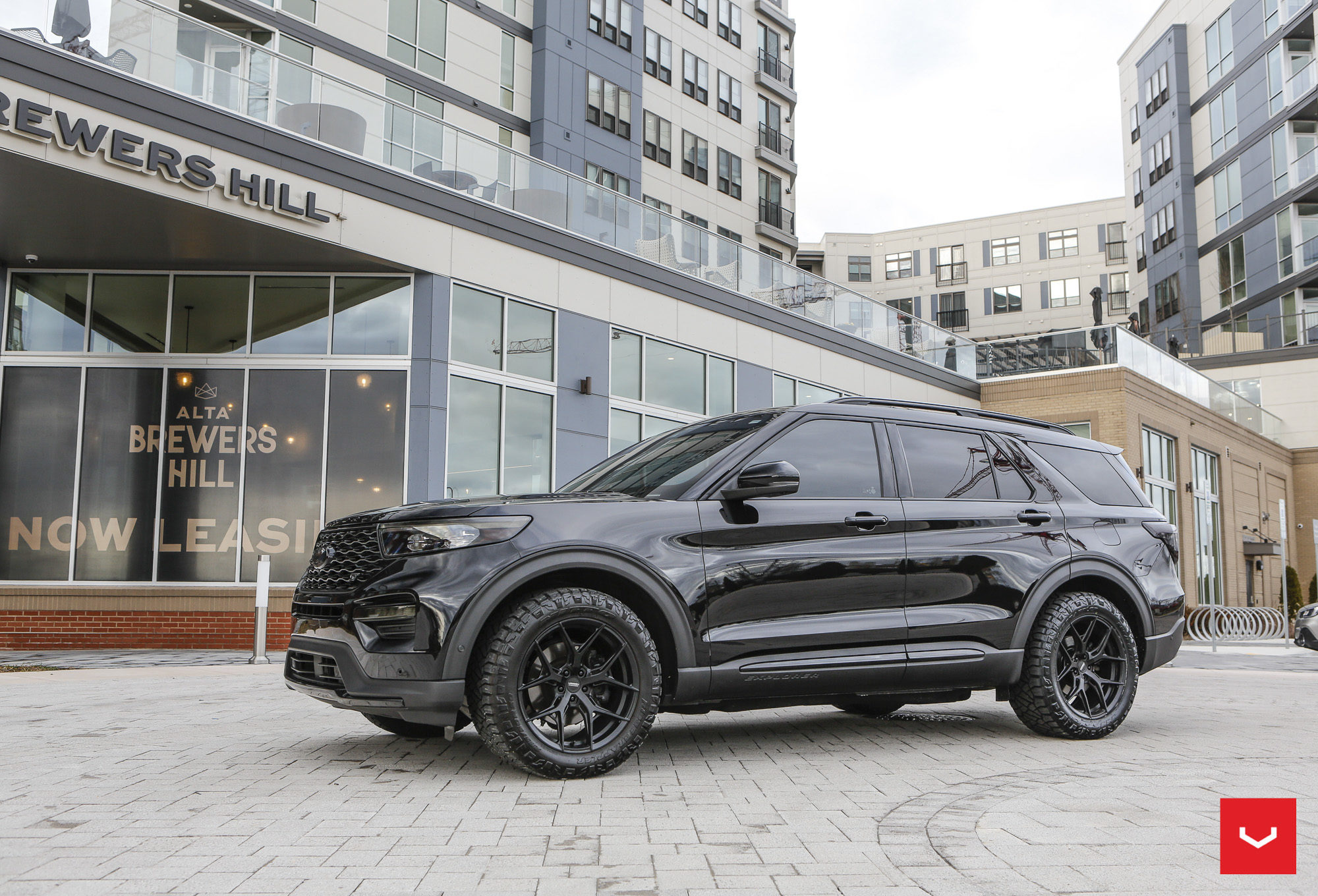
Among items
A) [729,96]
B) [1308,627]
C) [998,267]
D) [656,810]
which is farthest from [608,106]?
[998,267]

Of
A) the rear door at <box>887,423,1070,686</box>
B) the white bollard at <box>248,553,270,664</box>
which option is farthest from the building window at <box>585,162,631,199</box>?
the rear door at <box>887,423,1070,686</box>

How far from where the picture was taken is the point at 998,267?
62.5 meters

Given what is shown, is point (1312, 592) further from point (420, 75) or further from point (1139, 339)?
point (420, 75)

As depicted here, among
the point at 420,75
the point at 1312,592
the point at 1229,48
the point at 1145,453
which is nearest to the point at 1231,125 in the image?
the point at 1229,48

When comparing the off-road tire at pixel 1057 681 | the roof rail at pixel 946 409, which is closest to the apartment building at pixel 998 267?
the roof rail at pixel 946 409

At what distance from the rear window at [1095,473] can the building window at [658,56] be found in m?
28.5

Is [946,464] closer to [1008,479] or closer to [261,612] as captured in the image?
[1008,479]

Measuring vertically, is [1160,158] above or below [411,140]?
above

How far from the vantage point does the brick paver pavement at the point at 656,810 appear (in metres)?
3.34

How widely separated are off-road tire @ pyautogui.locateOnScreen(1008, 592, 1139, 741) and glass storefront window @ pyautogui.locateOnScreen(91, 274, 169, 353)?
1340 centimetres

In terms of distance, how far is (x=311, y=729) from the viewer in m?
6.52

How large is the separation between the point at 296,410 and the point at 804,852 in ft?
43.5

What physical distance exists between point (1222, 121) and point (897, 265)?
2136cm

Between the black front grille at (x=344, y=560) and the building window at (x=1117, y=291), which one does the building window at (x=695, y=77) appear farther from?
the building window at (x=1117, y=291)
